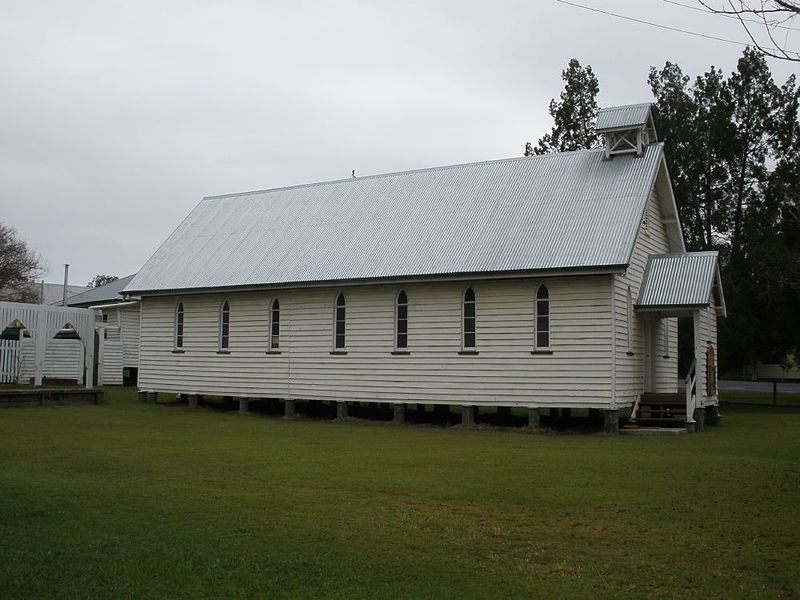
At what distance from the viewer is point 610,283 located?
25531 millimetres

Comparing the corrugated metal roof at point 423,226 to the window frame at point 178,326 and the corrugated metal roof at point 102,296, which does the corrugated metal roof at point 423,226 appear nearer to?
the window frame at point 178,326

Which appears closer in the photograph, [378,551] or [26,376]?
[378,551]

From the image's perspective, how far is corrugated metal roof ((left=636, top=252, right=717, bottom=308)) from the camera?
1038 inches

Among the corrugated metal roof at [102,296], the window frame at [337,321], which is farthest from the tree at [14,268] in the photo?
the window frame at [337,321]

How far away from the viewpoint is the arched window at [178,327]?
3525 centimetres

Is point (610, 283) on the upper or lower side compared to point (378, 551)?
upper

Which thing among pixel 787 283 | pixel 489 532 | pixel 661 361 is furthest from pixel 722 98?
pixel 489 532

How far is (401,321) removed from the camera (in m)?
29.4

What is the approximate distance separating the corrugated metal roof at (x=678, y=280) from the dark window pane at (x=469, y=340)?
5.05m

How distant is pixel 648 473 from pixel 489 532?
609 cm

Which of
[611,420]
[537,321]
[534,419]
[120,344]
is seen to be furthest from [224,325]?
[611,420]

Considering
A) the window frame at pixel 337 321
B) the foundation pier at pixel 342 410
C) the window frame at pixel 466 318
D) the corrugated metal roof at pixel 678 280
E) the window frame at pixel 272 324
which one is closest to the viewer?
the corrugated metal roof at pixel 678 280

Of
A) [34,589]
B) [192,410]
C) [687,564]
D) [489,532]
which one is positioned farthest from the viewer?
[192,410]

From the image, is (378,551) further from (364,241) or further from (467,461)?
(364,241)
